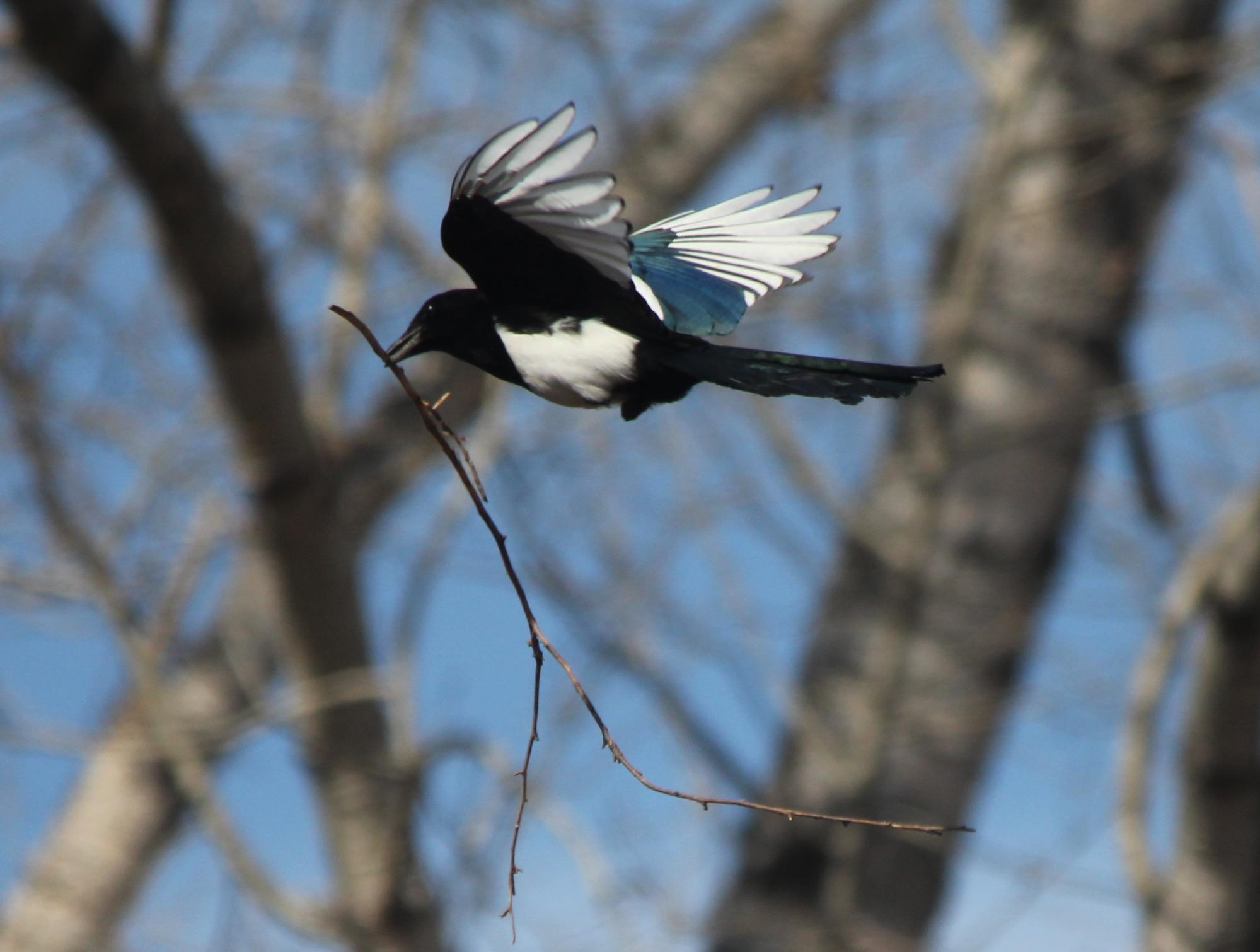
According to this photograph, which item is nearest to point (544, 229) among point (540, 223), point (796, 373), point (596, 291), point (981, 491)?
point (540, 223)

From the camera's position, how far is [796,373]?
1.32 metres

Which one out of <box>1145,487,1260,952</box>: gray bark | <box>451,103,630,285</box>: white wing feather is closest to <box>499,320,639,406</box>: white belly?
<box>451,103,630,285</box>: white wing feather

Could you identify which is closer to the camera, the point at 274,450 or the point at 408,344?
the point at 408,344

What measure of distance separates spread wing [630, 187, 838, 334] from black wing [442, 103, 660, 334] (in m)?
0.07

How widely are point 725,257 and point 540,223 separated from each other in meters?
0.38

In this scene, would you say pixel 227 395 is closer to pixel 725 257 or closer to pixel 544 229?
pixel 725 257

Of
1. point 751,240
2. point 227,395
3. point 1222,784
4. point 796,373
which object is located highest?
point 227,395

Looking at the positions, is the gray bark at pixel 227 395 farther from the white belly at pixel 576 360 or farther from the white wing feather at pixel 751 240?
the white belly at pixel 576 360

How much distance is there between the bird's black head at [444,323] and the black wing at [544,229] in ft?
0.07

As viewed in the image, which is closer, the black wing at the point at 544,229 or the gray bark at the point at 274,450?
the black wing at the point at 544,229

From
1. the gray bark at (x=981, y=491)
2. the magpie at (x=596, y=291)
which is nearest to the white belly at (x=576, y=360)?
the magpie at (x=596, y=291)

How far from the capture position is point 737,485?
16.4 ft

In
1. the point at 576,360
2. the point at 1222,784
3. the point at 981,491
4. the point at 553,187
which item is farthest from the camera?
the point at 981,491

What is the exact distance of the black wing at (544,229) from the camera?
47.0 inches
